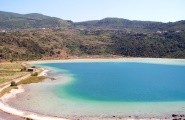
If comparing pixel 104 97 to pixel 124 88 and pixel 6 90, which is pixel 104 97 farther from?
pixel 6 90

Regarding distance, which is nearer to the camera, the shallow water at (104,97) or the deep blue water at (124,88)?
the shallow water at (104,97)

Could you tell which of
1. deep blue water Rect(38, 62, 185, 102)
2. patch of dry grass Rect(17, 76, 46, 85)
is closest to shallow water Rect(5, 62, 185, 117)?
deep blue water Rect(38, 62, 185, 102)

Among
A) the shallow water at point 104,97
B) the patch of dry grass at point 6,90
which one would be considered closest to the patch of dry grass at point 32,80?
the shallow water at point 104,97

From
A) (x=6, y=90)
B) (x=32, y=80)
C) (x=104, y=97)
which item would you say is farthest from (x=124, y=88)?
(x=6, y=90)

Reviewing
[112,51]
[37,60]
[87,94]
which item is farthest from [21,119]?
[112,51]

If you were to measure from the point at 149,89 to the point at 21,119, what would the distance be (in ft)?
134

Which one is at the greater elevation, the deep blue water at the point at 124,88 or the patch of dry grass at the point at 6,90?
the patch of dry grass at the point at 6,90

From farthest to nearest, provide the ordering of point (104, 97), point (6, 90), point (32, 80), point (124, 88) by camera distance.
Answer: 1. point (32, 80)
2. point (124, 88)
3. point (6, 90)
4. point (104, 97)

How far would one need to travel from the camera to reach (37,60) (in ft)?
545

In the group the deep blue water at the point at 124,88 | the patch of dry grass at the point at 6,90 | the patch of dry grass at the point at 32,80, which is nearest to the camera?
the patch of dry grass at the point at 6,90

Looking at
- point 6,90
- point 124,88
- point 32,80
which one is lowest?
point 124,88

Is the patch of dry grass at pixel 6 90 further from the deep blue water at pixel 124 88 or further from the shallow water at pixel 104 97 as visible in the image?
the deep blue water at pixel 124 88

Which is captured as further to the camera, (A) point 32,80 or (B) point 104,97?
(A) point 32,80

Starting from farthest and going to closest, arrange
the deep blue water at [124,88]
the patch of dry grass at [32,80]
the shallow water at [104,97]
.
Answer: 1. the patch of dry grass at [32,80]
2. the deep blue water at [124,88]
3. the shallow water at [104,97]
